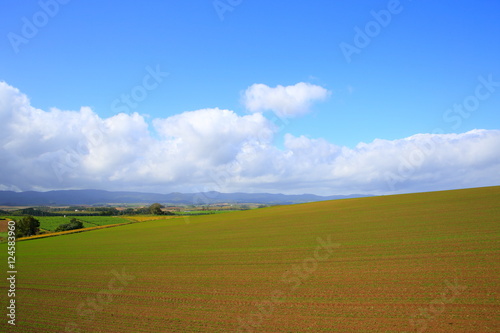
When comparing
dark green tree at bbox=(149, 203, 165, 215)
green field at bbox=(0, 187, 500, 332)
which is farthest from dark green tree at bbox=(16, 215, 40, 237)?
green field at bbox=(0, 187, 500, 332)

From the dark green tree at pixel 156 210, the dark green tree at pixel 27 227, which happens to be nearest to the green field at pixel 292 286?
the dark green tree at pixel 27 227

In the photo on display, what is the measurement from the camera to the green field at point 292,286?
42.2 ft

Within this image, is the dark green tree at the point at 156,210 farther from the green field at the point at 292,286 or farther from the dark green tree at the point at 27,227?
the green field at the point at 292,286

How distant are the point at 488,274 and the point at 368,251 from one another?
7.64 m

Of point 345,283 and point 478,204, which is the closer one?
point 345,283

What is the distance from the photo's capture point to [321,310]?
13.7 m

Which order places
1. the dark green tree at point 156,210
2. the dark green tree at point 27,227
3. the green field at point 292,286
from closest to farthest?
1. the green field at point 292,286
2. the dark green tree at point 27,227
3. the dark green tree at point 156,210

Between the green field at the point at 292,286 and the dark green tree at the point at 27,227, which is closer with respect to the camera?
the green field at the point at 292,286

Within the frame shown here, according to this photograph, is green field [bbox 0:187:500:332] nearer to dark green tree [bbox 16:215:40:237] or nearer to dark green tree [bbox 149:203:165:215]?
dark green tree [bbox 16:215:40:237]

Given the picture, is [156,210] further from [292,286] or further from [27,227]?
[292,286]

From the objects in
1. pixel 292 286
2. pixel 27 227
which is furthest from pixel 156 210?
pixel 292 286

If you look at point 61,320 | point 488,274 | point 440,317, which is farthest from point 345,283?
point 61,320

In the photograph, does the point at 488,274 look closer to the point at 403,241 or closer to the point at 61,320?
the point at 403,241

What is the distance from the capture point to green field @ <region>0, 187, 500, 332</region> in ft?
42.2
